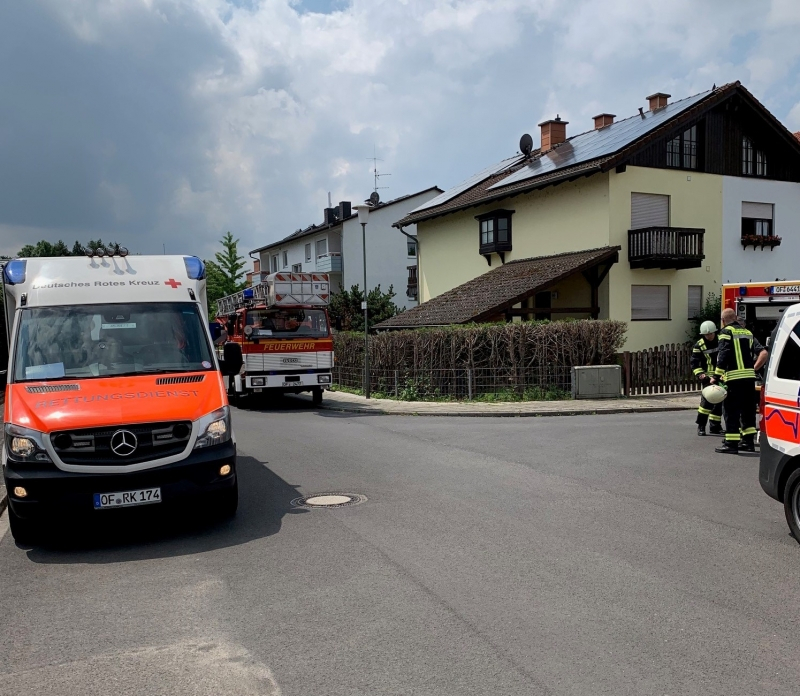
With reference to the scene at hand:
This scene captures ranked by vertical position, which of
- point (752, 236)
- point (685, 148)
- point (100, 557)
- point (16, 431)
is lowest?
point (100, 557)

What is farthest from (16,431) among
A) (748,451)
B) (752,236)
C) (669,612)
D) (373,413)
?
(752,236)

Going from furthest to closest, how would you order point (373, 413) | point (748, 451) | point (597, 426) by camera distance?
point (373, 413) → point (597, 426) → point (748, 451)

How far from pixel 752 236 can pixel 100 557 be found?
27.2m

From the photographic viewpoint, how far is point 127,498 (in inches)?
260

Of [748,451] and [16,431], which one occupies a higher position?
[16,431]

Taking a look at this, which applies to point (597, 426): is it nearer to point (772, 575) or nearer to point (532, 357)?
point (532, 357)

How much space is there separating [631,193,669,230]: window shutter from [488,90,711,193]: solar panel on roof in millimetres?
1970

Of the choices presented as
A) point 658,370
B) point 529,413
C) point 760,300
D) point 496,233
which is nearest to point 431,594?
point 529,413

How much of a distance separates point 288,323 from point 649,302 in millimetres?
13376

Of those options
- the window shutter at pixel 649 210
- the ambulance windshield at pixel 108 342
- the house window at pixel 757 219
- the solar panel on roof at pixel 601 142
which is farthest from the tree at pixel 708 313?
the ambulance windshield at pixel 108 342

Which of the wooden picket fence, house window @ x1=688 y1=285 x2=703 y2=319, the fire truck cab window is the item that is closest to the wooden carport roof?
house window @ x1=688 y1=285 x2=703 y2=319

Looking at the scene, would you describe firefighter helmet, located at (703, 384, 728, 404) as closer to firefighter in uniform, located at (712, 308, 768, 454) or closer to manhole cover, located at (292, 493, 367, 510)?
firefighter in uniform, located at (712, 308, 768, 454)

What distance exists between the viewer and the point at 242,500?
8344 millimetres

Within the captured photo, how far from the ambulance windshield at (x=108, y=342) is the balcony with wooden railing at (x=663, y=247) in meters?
19.8
